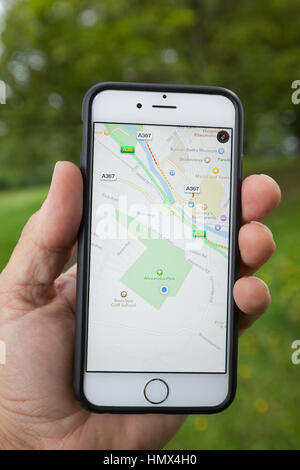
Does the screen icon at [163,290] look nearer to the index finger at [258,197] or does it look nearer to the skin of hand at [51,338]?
the skin of hand at [51,338]

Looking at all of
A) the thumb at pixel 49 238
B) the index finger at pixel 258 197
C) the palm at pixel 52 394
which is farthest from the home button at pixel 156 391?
the index finger at pixel 258 197

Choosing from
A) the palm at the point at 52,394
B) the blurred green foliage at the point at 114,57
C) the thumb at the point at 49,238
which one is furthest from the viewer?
the blurred green foliage at the point at 114,57

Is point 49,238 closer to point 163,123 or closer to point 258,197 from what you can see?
point 163,123

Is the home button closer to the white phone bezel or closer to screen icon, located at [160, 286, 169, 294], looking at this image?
the white phone bezel

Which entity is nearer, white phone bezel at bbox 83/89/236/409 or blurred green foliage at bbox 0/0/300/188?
white phone bezel at bbox 83/89/236/409

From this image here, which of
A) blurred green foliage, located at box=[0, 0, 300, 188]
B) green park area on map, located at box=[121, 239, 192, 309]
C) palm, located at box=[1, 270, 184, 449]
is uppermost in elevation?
blurred green foliage, located at box=[0, 0, 300, 188]

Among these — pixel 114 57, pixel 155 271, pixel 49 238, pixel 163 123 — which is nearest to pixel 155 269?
pixel 155 271

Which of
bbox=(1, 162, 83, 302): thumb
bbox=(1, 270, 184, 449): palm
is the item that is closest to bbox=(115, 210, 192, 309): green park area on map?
bbox=(1, 162, 83, 302): thumb

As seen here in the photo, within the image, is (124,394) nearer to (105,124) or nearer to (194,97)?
(105,124)
